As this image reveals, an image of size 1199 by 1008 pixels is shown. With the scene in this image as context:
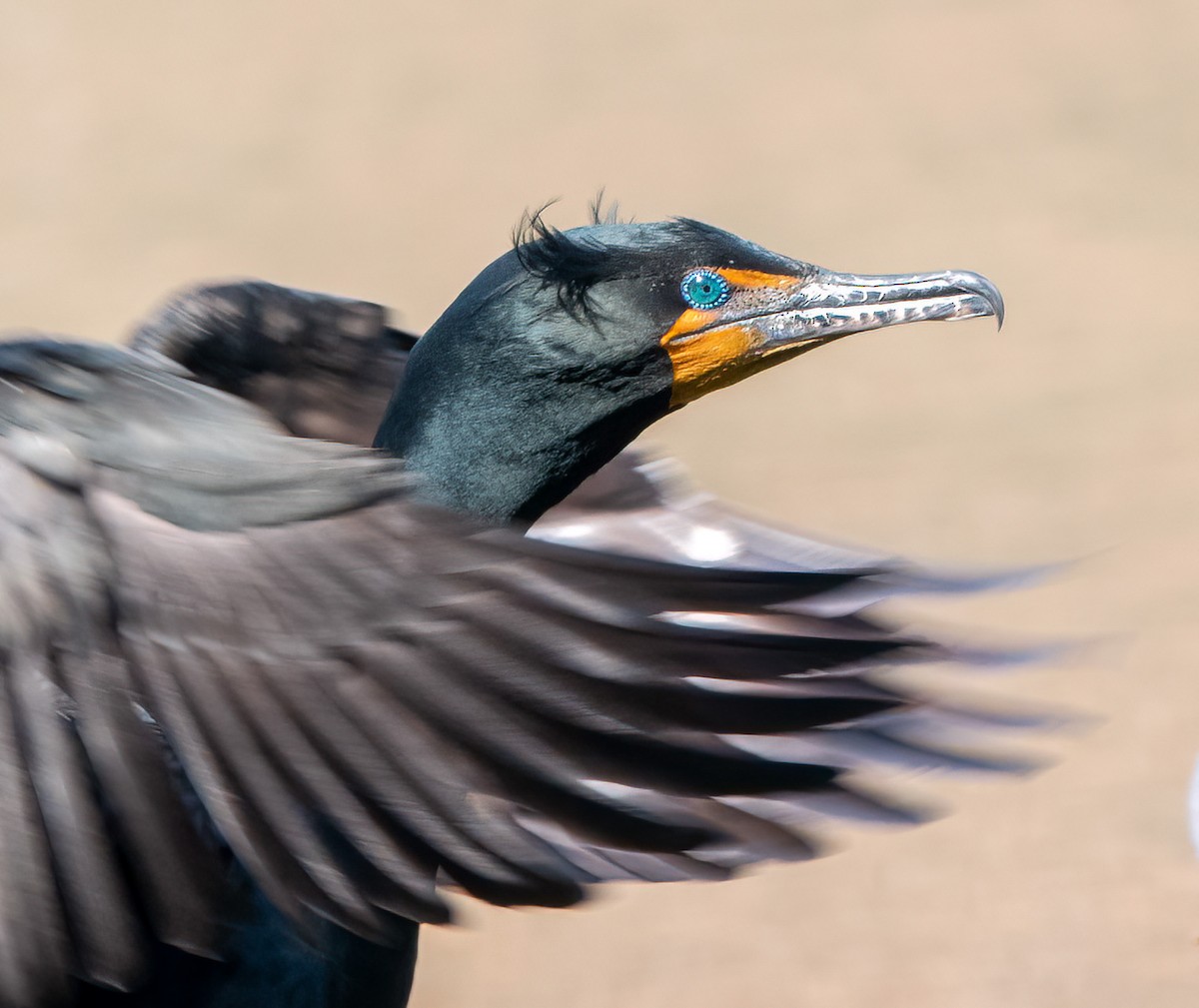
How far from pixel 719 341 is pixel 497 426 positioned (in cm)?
37

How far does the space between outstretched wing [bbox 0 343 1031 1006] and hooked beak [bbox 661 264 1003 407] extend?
636 mm

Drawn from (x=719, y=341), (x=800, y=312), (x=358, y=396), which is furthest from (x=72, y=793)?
(x=358, y=396)

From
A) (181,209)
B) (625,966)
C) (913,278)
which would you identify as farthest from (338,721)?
(181,209)

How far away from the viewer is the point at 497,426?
2.38 m

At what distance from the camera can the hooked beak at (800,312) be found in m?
2.52

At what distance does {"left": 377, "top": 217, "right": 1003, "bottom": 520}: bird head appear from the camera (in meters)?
2.38

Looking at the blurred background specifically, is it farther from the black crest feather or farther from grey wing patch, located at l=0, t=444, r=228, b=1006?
grey wing patch, located at l=0, t=444, r=228, b=1006

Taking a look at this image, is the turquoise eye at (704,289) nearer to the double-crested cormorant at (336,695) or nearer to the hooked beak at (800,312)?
the hooked beak at (800,312)

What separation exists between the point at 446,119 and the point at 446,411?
6.90 metres

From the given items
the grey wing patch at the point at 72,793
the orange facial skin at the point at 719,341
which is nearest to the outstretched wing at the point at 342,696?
the grey wing patch at the point at 72,793

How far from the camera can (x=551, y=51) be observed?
9445 mm

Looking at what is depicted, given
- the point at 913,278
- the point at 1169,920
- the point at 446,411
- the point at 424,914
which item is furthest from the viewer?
the point at 1169,920

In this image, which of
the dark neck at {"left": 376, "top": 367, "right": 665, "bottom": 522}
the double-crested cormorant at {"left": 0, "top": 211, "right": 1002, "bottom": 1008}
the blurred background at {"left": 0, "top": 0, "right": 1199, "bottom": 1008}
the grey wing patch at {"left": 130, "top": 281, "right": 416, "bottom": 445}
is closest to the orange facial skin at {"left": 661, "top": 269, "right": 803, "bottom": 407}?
the dark neck at {"left": 376, "top": 367, "right": 665, "bottom": 522}

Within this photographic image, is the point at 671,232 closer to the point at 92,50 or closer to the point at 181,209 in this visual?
the point at 181,209
